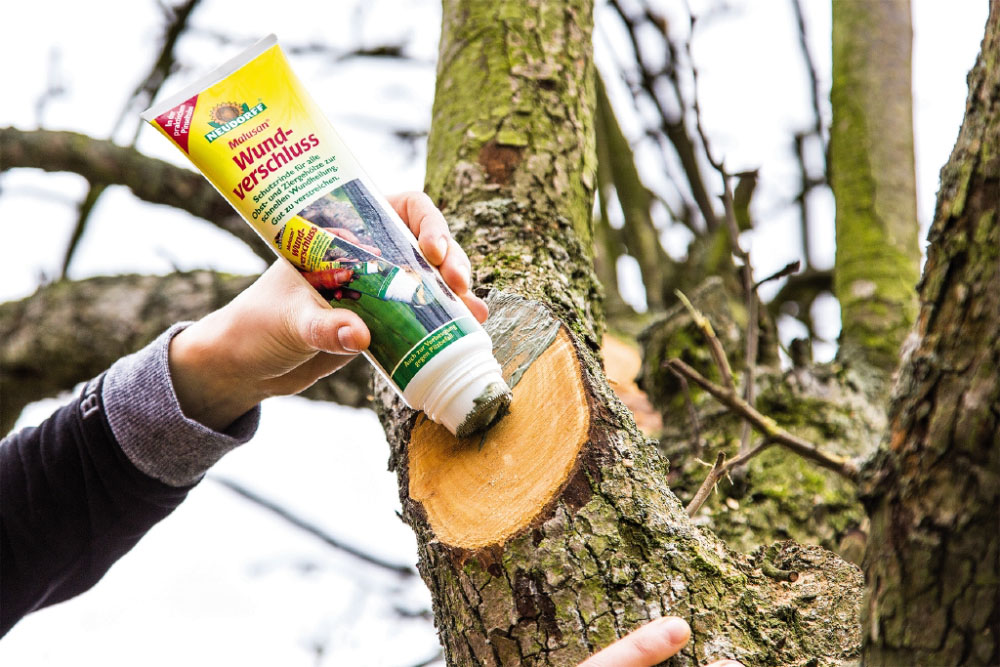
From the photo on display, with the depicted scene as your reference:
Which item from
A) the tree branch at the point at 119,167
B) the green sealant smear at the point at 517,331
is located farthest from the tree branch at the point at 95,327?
the green sealant smear at the point at 517,331

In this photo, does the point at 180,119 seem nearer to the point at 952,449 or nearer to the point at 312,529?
the point at 952,449

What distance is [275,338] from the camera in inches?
42.2

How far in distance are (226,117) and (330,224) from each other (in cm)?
18

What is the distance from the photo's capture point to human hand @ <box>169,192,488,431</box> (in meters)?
0.92

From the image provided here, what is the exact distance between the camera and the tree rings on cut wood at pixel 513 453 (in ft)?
2.74

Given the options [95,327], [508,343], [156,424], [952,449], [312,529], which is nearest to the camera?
[952,449]

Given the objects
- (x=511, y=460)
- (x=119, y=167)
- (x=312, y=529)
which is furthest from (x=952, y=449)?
(x=312, y=529)

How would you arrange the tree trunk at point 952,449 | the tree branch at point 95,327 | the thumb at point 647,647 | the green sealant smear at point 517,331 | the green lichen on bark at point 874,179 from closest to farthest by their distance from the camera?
1. the tree trunk at point 952,449
2. the thumb at point 647,647
3. the green sealant smear at point 517,331
4. the green lichen on bark at point 874,179
5. the tree branch at point 95,327

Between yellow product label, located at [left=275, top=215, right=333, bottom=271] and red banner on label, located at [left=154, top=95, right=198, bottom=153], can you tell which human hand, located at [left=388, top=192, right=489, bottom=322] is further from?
red banner on label, located at [left=154, top=95, right=198, bottom=153]

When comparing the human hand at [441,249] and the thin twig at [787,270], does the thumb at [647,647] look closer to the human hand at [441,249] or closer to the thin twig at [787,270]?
the human hand at [441,249]

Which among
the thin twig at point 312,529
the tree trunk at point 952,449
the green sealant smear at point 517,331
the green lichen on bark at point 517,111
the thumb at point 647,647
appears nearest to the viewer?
the tree trunk at point 952,449

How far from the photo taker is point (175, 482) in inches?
47.4

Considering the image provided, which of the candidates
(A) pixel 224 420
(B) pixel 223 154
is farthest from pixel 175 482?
(B) pixel 223 154

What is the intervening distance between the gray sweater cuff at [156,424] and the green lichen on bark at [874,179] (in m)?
1.55
